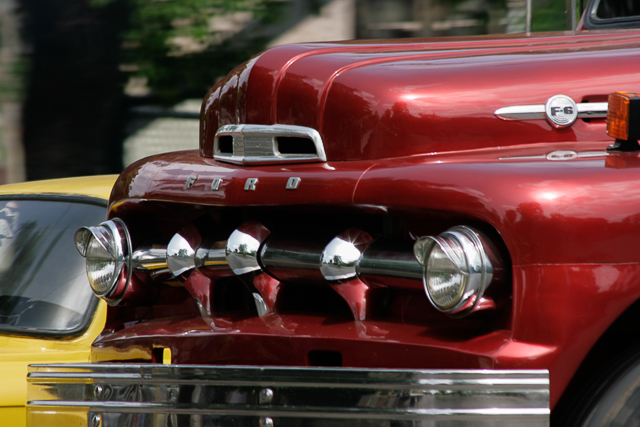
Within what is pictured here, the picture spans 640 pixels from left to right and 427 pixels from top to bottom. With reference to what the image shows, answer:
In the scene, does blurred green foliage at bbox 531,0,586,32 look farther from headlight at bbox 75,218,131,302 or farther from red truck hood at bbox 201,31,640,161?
headlight at bbox 75,218,131,302

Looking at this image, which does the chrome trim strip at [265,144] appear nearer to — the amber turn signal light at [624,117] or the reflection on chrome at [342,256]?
the reflection on chrome at [342,256]

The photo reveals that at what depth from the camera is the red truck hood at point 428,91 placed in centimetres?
204

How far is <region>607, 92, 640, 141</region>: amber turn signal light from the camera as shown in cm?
180

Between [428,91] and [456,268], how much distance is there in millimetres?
586

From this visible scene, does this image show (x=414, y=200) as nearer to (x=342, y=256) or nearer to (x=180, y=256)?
(x=342, y=256)

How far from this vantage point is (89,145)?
8.24 meters

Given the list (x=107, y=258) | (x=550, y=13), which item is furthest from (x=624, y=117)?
(x=550, y=13)

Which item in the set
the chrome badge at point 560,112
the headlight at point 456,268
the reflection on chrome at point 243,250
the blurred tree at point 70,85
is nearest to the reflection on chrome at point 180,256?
the reflection on chrome at point 243,250

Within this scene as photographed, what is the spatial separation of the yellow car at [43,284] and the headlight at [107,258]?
66cm

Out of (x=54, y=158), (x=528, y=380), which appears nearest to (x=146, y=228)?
(x=528, y=380)

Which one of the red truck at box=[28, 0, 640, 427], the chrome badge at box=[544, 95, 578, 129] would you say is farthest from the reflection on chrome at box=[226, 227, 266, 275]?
the chrome badge at box=[544, 95, 578, 129]

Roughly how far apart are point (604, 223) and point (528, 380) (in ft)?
1.19

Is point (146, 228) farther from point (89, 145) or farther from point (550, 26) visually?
point (89, 145)

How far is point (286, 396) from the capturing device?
1.84m
